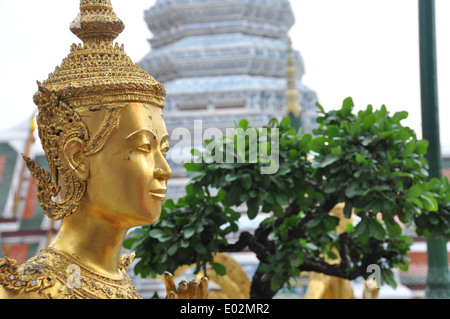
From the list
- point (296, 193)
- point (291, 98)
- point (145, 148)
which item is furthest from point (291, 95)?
point (145, 148)

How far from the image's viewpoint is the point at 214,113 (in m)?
10.7

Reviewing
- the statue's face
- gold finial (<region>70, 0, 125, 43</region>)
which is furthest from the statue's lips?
gold finial (<region>70, 0, 125, 43</region>)

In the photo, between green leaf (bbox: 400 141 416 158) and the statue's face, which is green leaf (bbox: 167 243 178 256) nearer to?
green leaf (bbox: 400 141 416 158)

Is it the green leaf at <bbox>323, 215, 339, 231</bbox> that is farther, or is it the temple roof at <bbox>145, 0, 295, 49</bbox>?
the temple roof at <bbox>145, 0, 295, 49</bbox>

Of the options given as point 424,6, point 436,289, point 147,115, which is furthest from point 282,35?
point 147,115

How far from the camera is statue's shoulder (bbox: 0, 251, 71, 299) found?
6.44 ft

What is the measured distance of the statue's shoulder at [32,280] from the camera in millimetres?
1964

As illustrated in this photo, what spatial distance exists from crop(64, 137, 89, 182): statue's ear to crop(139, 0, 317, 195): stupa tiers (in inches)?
325

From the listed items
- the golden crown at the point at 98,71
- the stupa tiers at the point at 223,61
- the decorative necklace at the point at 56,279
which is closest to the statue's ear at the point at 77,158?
the golden crown at the point at 98,71

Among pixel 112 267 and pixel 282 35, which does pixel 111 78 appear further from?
pixel 282 35

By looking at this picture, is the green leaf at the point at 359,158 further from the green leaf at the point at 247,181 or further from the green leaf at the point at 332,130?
the green leaf at the point at 247,181

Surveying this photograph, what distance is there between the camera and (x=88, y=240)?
2146mm

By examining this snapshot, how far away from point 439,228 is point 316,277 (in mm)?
1475
